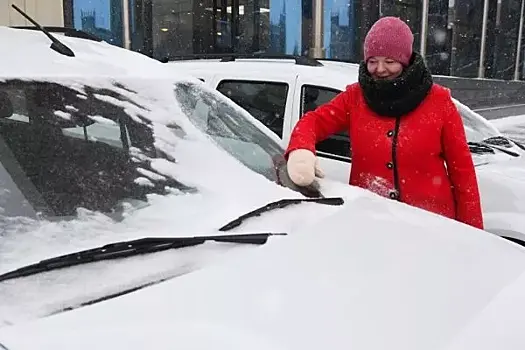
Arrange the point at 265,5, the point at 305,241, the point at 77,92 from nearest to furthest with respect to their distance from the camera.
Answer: the point at 305,241, the point at 77,92, the point at 265,5

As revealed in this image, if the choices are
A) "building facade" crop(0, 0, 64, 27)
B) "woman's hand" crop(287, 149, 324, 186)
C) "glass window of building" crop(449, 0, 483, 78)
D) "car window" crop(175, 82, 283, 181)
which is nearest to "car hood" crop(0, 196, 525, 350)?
"woman's hand" crop(287, 149, 324, 186)

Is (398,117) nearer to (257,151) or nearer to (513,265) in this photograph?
(257,151)

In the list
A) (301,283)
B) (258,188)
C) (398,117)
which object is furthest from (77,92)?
(398,117)

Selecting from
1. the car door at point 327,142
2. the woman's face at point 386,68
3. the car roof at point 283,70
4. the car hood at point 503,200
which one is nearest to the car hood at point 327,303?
the woman's face at point 386,68

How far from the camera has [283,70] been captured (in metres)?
4.93

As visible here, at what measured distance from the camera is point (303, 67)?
498 centimetres

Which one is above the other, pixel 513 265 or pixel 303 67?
pixel 303 67

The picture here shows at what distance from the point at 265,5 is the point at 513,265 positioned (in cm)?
1247

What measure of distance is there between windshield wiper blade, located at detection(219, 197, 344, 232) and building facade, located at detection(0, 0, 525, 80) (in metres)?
6.58

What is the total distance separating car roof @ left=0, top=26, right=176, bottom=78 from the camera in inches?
96.7

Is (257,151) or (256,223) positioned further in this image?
(257,151)

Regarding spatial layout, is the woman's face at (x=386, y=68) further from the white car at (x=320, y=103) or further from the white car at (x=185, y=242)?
the white car at (x=320, y=103)

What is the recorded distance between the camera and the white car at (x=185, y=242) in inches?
60.1

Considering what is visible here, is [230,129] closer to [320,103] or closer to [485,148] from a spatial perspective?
[320,103]
